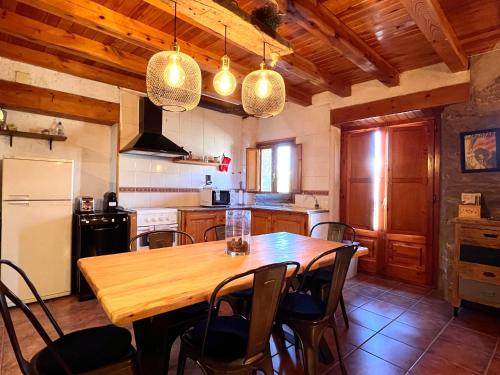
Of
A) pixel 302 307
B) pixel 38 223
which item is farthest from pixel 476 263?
Answer: pixel 38 223

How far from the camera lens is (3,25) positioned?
228 centimetres

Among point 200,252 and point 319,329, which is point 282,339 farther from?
point 200,252

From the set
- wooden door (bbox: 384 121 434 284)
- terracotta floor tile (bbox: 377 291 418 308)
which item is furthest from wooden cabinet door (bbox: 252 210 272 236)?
terracotta floor tile (bbox: 377 291 418 308)

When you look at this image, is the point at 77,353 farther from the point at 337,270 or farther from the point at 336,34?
the point at 336,34

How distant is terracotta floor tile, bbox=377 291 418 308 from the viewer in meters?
2.91

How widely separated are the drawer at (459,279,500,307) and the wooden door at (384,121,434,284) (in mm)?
783

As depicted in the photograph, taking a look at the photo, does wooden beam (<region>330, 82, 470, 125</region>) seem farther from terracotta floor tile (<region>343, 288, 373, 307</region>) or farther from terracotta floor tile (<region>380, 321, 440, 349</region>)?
terracotta floor tile (<region>380, 321, 440, 349</region>)

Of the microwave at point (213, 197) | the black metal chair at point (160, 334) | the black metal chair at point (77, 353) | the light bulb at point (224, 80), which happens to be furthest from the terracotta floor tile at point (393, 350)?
the microwave at point (213, 197)

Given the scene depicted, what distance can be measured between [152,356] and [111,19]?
249 cm

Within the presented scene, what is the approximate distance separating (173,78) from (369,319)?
259 cm

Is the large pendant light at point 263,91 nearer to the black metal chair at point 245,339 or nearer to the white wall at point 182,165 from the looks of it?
the black metal chair at point 245,339

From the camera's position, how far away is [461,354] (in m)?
2.04

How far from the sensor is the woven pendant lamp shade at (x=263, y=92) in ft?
6.23

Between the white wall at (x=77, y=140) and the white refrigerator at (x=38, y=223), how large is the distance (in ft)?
2.16
